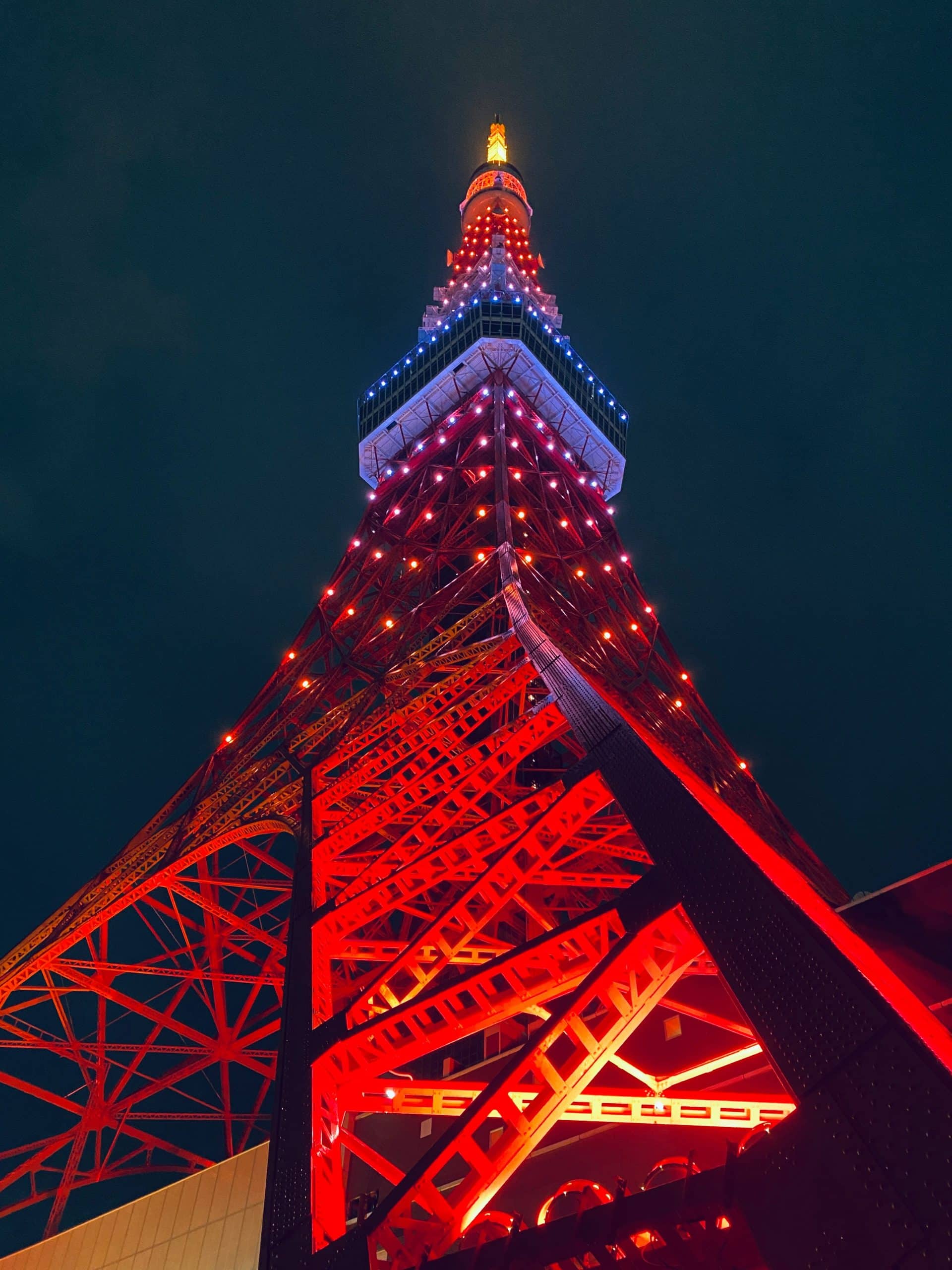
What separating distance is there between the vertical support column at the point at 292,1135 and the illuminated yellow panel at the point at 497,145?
60.9 m

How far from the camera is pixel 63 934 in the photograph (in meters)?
13.4

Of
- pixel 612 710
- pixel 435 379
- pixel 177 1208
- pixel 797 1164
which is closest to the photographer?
pixel 797 1164

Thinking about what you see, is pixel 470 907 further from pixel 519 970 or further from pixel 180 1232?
pixel 519 970

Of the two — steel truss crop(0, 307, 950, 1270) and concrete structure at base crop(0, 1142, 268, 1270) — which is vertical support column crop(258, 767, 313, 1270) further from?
concrete structure at base crop(0, 1142, 268, 1270)

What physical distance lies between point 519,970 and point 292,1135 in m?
1.73

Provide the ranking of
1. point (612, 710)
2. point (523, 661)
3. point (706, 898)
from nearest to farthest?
point (706, 898), point (612, 710), point (523, 661)

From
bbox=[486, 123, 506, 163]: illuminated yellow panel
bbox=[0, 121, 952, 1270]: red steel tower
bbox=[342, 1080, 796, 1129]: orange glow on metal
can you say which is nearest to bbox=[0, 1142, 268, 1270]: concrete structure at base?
bbox=[0, 121, 952, 1270]: red steel tower

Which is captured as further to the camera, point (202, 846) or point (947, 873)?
point (202, 846)

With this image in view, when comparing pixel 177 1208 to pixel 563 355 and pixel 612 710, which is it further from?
pixel 563 355

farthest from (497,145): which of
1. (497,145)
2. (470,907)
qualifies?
(470,907)

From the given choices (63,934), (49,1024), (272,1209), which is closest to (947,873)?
(272,1209)

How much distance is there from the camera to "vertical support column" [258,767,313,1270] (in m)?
4.65

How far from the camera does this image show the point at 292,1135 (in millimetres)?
5543

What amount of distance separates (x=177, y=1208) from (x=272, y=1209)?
9.39m
